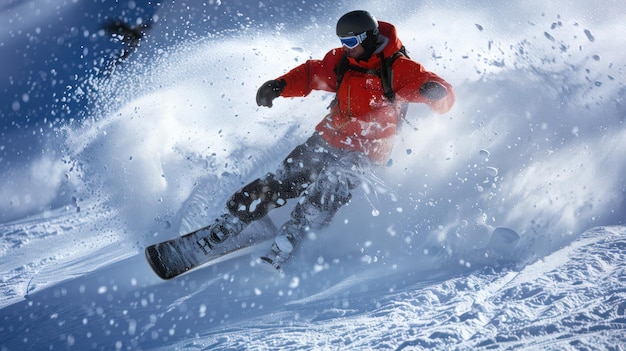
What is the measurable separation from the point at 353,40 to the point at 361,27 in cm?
10

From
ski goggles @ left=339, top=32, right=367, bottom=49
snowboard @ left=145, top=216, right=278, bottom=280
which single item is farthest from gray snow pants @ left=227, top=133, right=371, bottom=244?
ski goggles @ left=339, top=32, right=367, bottom=49

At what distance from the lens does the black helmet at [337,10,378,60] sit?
299cm

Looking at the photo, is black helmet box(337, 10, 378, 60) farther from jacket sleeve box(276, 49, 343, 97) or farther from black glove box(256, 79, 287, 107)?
black glove box(256, 79, 287, 107)

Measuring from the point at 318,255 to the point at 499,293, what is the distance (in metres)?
1.27

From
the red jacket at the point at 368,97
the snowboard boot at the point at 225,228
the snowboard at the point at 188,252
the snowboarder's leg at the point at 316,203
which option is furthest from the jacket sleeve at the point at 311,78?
the snowboard at the point at 188,252

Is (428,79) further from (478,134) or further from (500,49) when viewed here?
(500,49)

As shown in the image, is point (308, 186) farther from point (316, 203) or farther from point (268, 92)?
point (268, 92)

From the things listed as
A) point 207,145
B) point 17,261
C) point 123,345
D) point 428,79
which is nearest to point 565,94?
point 428,79

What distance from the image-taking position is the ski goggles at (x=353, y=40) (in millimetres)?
3014

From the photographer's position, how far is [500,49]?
5137mm

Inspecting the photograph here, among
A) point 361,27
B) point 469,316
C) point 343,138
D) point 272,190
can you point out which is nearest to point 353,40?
point 361,27

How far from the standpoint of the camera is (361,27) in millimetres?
2980

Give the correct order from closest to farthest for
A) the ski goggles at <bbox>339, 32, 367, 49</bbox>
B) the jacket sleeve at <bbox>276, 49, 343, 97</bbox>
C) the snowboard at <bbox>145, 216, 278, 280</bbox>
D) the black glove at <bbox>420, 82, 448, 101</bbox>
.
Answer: the black glove at <bbox>420, 82, 448, 101</bbox>, the ski goggles at <bbox>339, 32, 367, 49</bbox>, the snowboard at <bbox>145, 216, 278, 280</bbox>, the jacket sleeve at <bbox>276, 49, 343, 97</bbox>

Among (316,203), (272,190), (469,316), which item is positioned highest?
(272,190)
